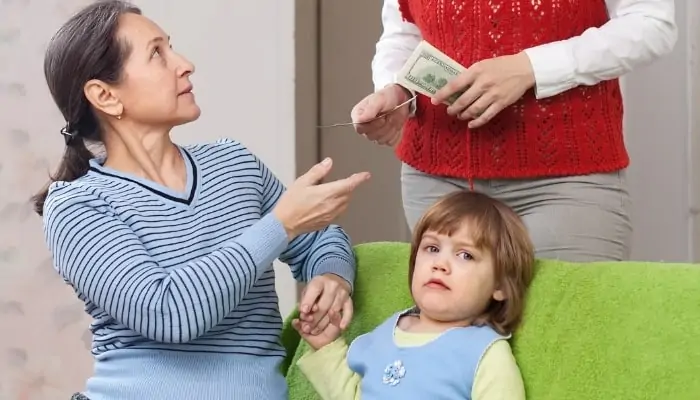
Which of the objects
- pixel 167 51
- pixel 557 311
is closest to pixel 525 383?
pixel 557 311

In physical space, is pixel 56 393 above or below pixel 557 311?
below

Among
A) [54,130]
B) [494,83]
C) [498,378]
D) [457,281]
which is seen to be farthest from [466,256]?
[54,130]

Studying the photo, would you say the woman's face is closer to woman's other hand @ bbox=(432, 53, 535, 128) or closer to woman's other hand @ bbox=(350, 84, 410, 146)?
woman's other hand @ bbox=(350, 84, 410, 146)

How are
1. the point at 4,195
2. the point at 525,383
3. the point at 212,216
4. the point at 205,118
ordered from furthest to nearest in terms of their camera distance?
1. the point at 4,195
2. the point at 205,118
3. the point at 212,216
4. the point at 525,383

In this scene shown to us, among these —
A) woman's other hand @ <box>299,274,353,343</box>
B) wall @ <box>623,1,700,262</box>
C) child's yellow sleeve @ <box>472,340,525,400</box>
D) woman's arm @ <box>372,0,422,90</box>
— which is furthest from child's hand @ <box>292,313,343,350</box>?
wall @ <box>623,1,700,262</box>

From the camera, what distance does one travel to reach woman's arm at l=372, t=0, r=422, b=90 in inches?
60.7

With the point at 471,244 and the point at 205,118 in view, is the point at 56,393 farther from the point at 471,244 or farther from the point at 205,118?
the point at 471,244

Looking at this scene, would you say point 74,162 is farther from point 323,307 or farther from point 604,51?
point 604,51

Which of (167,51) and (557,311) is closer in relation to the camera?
(557,311)

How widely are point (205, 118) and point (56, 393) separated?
31.8 inches

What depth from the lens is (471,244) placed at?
1126 millimetres

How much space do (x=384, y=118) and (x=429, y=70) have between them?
0.14 metres

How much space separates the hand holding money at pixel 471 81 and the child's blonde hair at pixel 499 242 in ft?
0.61

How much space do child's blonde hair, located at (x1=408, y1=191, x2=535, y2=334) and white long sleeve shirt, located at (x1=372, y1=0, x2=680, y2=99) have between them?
237mm
